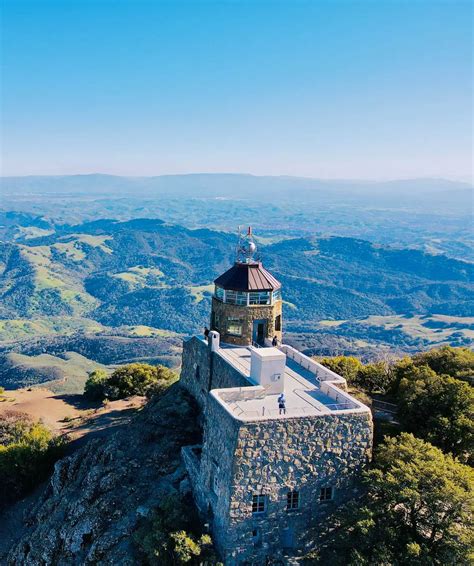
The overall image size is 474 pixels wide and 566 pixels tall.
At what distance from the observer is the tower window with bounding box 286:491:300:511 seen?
23.1 meters

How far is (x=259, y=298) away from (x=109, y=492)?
52.2 ft

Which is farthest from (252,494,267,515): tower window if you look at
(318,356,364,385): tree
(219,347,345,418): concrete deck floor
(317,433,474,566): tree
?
(318,356,364,385): tree

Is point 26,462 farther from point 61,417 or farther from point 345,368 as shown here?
point 345,368

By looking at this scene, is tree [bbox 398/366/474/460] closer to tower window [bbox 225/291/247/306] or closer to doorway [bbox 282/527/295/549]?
doorway [bbox 282/527/295/549]

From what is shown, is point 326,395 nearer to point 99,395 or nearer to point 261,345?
point 261,345

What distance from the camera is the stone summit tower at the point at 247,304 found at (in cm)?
3581

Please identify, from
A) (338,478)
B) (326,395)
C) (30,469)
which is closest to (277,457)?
(338,478)

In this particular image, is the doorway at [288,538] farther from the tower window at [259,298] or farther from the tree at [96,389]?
the tree at [96,389]

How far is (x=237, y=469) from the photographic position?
72.3 ft

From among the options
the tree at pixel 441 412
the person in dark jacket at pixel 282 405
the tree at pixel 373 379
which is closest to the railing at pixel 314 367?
the tree at pixel 441 412

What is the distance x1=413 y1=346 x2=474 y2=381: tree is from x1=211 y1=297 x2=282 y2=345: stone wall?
40.9 feet

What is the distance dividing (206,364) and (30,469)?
17414 mm

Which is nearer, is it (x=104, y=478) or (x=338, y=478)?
(x=338, y=478)

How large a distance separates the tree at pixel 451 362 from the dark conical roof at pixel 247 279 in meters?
13.2
